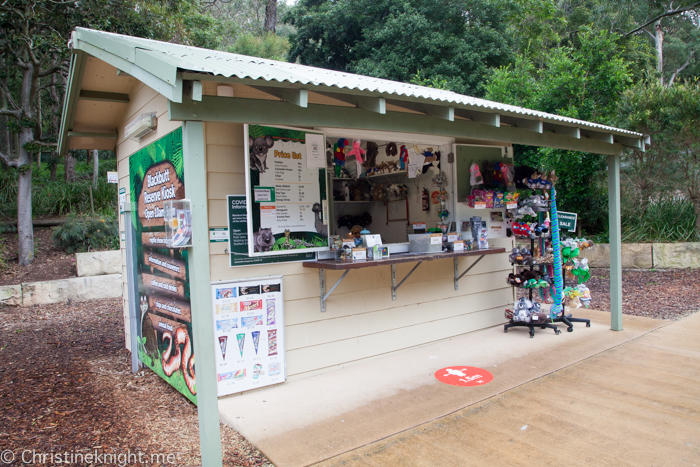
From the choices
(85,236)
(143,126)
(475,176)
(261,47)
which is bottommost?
(85,236)

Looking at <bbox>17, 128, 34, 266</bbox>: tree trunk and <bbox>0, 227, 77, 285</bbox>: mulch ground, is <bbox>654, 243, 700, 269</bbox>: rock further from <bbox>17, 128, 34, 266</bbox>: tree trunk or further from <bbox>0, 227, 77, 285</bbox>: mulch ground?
<bbox>17, 128, 34, 266</bbox>: tree trunk

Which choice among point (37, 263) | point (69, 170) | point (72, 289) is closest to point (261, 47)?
point (69, 170)

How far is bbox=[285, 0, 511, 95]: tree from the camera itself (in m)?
14.4

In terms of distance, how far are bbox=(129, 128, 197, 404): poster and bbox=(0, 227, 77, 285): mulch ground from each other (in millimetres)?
4993

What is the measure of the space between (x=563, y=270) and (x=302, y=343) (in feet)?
11.6

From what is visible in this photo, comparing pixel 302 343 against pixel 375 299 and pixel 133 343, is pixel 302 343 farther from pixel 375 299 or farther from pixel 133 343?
pixel 133 343

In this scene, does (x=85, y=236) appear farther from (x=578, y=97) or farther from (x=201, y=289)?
(x=578, y=97)

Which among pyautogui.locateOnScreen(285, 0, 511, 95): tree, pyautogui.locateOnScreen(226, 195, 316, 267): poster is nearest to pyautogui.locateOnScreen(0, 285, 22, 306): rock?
pyautogui.locateOnScreen(226, 195, 316, 267): poster

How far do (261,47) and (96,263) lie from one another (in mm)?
13668

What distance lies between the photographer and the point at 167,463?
9.30 ft

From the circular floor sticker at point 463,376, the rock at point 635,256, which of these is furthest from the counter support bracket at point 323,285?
the rock at point 635,256

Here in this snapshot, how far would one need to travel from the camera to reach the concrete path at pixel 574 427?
2.75 m

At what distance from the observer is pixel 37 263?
8.88 meters

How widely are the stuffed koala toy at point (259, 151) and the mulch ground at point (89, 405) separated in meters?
2.04
